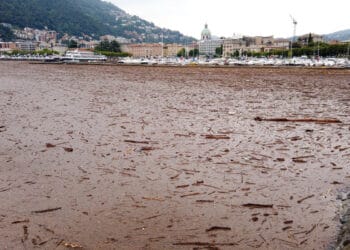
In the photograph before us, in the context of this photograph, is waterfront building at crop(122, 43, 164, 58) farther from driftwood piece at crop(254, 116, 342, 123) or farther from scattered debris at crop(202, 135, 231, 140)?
scattered debris at crop(202, 135, 231, 140)

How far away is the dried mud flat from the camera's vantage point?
152 inches

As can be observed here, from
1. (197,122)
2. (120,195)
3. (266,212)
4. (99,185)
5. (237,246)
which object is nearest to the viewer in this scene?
(237,246)

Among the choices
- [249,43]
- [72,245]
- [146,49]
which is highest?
[249,43]

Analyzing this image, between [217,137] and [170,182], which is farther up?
[217,137]

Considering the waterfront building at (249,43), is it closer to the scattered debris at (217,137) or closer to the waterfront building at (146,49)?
the waterfront building at (146,49)

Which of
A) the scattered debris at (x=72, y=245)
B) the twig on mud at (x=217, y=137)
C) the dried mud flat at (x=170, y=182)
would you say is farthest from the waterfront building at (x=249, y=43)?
the scattered debris at (x=72, y=245)

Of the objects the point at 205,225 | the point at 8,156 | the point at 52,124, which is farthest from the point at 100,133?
the point at 205,225

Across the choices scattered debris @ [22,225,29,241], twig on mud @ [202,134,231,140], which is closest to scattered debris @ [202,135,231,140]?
twig on mud @ [202,134,231,140]

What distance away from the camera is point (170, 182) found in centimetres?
544

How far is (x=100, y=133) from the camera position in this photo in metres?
8.70

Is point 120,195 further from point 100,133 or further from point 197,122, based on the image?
point 197,122

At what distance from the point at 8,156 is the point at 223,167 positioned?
4.22m

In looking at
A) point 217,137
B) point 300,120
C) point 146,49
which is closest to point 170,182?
point 217,137

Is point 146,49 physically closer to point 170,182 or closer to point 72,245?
point 170,182
